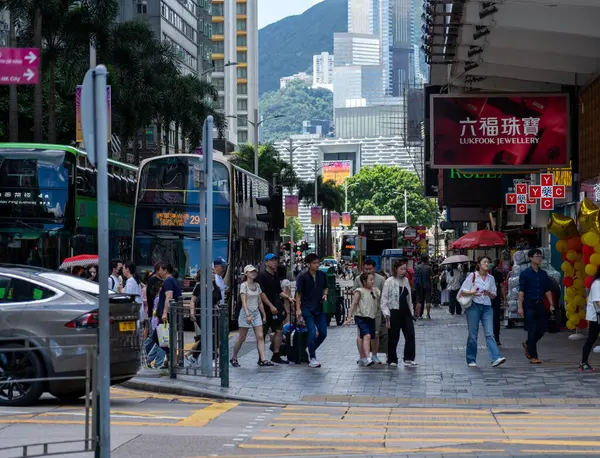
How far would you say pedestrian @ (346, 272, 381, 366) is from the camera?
1925 centimetres

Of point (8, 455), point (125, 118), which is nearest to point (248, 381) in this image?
point (8, 455)

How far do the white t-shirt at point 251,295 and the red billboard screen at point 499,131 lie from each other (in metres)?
8.83

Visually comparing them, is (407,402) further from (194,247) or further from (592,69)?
(194,247)

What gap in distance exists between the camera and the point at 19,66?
26016 millimetres

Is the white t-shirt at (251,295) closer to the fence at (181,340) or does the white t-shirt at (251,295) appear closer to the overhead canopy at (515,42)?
the fence at (181,340)

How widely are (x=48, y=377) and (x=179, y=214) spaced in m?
19.5

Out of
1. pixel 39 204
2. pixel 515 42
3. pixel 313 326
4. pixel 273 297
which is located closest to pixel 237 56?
pixel 39 204

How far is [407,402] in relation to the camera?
15.2 metres

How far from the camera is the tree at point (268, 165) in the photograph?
103625mm

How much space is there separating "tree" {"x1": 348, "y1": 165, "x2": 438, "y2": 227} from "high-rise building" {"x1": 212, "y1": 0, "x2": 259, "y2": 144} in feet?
51.9

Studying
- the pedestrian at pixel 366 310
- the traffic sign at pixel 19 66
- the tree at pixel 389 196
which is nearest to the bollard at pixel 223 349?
the pedestrian at pixel 366 310

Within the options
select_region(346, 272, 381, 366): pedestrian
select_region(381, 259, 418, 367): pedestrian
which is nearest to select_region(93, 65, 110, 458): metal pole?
select_region(346, 272, 381, 366): pedestrian

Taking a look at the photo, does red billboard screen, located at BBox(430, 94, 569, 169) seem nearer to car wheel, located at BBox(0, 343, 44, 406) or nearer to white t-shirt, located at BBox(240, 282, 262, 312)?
white t-shirt, located at BBox(240, 282, 262, 312)

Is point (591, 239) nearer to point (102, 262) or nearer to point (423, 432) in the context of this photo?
point (423, 432)
